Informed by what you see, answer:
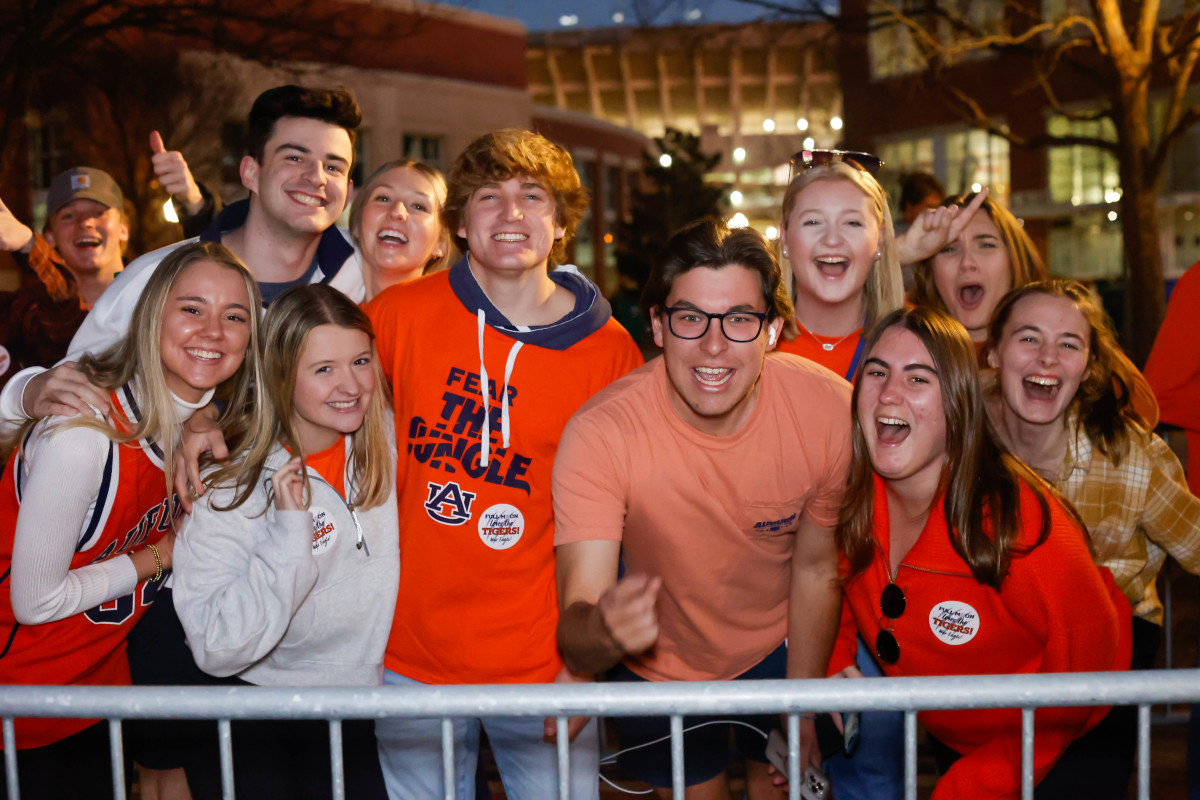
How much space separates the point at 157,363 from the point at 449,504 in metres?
1.03

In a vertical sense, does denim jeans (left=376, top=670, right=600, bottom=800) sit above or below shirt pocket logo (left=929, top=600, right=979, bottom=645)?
below

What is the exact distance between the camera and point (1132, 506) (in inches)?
127

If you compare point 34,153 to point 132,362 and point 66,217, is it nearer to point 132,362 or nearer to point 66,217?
point 66,217

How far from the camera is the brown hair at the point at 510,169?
11.2 feet

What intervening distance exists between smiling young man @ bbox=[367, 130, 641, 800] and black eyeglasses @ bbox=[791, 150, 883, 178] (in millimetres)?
1098

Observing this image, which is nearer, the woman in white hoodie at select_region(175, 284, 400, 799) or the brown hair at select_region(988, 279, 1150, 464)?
the woman in white hoodie at select_region(175, 284, 400, 799)

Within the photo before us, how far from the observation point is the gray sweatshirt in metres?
2.83

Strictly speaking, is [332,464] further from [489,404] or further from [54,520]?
[54,520]

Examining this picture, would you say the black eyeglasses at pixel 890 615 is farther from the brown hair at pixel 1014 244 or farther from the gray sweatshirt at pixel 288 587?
the brown hair at pixel 1014 244

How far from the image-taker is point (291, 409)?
3.17m

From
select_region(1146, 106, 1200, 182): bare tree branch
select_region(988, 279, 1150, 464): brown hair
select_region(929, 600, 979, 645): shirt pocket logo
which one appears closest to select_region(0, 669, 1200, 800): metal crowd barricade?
select_region(929, 600, 979, 645): shirt pocket logo

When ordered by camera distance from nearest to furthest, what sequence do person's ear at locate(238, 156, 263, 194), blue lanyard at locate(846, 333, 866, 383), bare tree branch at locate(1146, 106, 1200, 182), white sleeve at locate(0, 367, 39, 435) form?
white sleeve at locate(0, 367, 39, 435)
blue lanyard at locate(846, 333, 866, 383)
person's ear at locate(238, 156, 263, 194)
bare tree branch at locate(1146, 106, 1200, 182)

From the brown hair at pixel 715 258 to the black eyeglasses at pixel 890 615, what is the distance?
0.92 m

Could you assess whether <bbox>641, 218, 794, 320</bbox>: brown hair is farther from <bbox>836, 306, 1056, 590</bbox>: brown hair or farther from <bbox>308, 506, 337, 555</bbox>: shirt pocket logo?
<bbox>308, 506, 337, 555</bbox>: shirt pocket logo
